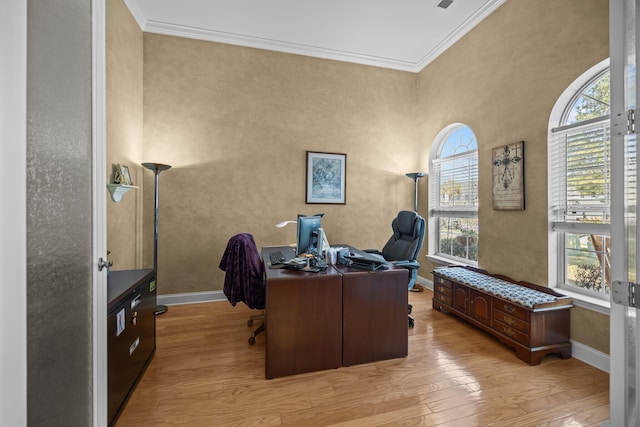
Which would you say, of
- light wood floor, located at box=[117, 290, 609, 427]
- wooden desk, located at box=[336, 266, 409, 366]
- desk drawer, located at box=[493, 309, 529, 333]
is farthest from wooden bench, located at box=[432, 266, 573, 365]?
wooden desk, located at box=[336, 266, 409, 366]

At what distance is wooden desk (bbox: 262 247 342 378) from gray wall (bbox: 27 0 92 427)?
1085mm

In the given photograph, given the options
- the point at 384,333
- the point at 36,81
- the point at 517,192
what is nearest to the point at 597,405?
the point at 384,333

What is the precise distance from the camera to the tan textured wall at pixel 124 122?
103 inches

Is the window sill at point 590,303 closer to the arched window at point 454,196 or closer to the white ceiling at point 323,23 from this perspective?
the arched window at point 454,196

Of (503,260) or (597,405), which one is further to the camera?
(503,260)

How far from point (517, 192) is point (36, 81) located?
356 centimetres

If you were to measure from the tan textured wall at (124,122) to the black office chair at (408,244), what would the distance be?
287 cm

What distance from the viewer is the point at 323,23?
11.2ft

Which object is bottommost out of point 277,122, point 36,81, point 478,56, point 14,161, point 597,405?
point 597,405

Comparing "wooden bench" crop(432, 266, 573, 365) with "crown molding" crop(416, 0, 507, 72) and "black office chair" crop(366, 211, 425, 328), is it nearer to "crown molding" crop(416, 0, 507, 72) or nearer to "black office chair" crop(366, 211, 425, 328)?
"black office chair" crop(366, 211, 425, 328)

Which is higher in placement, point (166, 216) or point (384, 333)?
point (166, 216)

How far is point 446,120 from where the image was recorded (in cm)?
389

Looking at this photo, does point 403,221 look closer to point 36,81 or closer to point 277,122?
point 277,122

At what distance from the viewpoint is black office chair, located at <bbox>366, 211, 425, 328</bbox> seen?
2.90 metres
